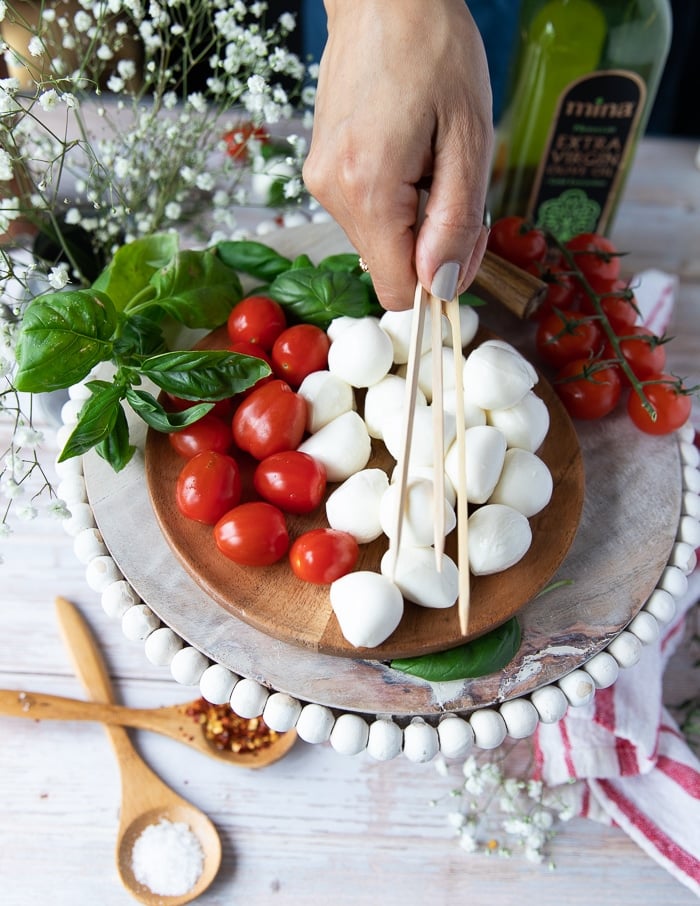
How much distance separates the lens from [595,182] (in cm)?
143

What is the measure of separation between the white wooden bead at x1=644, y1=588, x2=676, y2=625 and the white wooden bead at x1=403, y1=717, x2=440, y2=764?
0.29 meters

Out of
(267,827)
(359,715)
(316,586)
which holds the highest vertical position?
(316,586)

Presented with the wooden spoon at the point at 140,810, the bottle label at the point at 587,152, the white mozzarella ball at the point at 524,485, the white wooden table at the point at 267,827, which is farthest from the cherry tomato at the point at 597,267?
the wooden spoon at the point at 140,810

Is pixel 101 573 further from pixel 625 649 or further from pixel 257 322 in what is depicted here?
pixel 625 649

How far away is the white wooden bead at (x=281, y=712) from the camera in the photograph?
80 centimetres

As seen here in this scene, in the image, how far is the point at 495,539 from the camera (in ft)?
2.73

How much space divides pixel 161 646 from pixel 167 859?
0.32 meters

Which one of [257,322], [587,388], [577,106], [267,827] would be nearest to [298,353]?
[257,322]

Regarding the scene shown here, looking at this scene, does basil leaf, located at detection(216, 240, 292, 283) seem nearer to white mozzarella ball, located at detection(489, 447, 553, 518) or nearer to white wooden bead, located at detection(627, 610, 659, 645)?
white mozzarella ball, located at detection(489, 447, 553, 518)

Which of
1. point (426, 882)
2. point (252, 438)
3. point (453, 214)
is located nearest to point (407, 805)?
point (426, 882)

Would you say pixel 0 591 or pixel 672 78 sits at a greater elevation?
pixel 672 78

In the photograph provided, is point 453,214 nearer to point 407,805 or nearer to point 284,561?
point 284,561

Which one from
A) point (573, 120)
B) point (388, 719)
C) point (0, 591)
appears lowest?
point (0, 591)

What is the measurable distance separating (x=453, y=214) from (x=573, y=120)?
0.75 m
